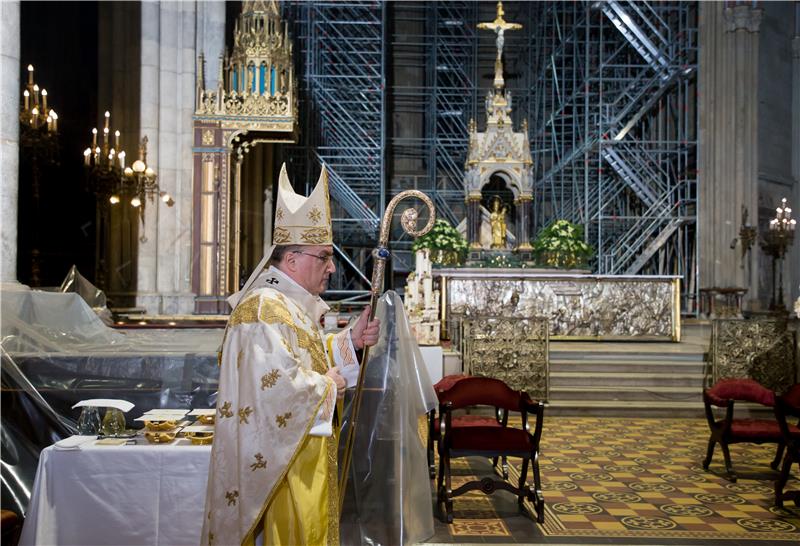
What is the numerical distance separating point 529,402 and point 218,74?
893cm

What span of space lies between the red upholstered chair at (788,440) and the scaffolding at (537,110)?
1136 centimetres

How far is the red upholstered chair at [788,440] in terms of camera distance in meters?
5.46

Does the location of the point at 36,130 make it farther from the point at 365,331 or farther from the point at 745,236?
the point at 745,236

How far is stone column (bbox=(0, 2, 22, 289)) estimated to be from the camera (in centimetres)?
585

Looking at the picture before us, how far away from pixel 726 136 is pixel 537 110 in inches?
178

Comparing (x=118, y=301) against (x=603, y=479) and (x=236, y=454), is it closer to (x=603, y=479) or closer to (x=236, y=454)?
(x=603, y=479)

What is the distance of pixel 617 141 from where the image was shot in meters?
17.1

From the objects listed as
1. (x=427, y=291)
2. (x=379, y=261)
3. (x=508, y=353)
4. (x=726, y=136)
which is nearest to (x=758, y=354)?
(x=508, y=353)

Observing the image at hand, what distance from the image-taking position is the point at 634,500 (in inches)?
220

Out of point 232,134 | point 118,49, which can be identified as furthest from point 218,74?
point 118,49

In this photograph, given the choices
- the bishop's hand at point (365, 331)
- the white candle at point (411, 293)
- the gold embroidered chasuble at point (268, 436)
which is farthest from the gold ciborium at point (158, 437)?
the white candle at point (411, 293)

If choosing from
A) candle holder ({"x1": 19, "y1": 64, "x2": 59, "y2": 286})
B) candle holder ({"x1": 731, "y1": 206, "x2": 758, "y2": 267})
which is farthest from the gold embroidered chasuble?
candle holder ({"x1": 731, "y1": 206, "x2": 758, "y2": 267})

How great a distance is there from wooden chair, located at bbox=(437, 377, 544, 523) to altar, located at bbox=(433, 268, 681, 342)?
7.47 m

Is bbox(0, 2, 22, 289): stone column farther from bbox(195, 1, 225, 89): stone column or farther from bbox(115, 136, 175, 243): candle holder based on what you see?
bbox(195, 1, 225, 89): stone column
